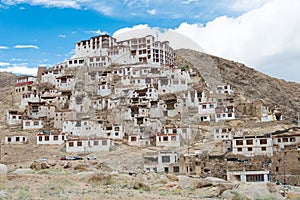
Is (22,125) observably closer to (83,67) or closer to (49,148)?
(49,148)

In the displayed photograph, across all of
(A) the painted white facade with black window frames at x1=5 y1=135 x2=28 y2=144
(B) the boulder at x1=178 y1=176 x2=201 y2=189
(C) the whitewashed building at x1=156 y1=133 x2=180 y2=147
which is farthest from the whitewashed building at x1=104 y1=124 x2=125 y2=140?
(B) the boulder at x1=178 y1=176 x2=201 y2=189

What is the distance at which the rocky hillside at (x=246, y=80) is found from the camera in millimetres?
73938

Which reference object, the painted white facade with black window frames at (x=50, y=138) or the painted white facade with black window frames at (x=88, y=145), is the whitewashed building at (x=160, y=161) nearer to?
the painted white facade with black window frames at (x=88, y=145)

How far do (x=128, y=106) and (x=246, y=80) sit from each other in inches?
1529

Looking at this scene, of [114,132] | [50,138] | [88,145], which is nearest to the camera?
[88,145]

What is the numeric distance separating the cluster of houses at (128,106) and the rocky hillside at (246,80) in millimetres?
11178

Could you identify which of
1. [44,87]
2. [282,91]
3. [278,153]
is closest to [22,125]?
[44,87]

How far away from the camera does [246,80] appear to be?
80250 mm

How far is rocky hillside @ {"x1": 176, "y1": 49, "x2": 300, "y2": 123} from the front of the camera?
243 ft

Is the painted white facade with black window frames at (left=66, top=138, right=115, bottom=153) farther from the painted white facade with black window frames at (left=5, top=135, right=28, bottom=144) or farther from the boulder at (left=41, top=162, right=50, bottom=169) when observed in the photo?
the boulder at (left=41, top=162, right=50, bottom=169)

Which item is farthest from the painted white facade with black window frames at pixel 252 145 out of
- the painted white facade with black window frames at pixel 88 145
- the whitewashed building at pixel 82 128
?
the whitewashed building at pixel 82 128

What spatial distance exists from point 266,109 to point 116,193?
135 feet

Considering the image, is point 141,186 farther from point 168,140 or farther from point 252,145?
point 168,140

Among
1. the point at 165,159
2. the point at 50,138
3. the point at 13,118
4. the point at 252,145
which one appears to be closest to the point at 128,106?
the point at 50,138
